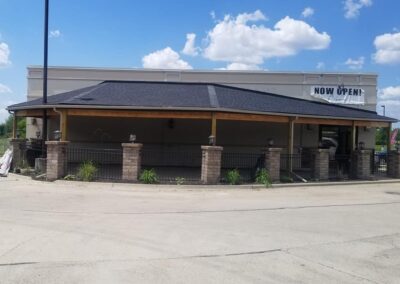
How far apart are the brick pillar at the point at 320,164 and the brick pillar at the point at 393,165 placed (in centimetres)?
484

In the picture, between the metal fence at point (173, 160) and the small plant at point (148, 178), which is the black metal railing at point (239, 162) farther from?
the small plant at point (148, 178)

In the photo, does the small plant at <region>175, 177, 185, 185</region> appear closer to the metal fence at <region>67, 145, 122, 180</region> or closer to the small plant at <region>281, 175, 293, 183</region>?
the metal fence at <region>67, 145, 122, 180</region>

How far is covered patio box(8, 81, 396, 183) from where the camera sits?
1697 centimetres

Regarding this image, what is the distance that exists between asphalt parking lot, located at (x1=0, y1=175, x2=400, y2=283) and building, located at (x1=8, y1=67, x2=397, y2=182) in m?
4.35

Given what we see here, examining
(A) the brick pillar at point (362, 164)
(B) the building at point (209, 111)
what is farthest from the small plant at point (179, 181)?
(A) the brick pillar at point (362, 164)

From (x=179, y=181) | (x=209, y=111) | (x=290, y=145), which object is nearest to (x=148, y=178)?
(x=179, y=181)

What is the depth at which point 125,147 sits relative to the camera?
1575cm

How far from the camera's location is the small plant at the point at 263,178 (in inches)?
642

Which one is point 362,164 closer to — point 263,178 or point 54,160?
point 263,178

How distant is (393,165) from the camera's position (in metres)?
21.3

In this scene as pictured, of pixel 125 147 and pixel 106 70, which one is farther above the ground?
pixel 106 70

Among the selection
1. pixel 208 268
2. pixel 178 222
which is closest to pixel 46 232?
pixel 178 222

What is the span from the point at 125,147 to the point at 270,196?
532cm

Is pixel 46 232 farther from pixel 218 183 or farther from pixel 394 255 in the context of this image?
pixel 218 183
